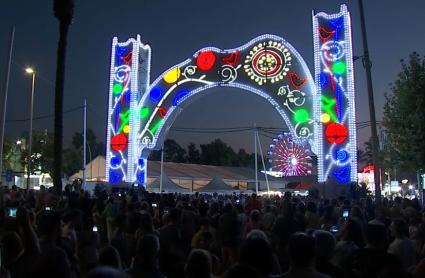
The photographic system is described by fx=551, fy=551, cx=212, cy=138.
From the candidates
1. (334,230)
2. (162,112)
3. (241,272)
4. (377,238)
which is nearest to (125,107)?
(162,112)

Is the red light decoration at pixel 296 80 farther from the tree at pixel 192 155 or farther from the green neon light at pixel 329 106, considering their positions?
the tree at pixel 192 155

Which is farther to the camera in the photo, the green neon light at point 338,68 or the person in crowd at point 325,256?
the green neon light at point 338,68

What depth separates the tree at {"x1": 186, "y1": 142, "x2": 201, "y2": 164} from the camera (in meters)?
121

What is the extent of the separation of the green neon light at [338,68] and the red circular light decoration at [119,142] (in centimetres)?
1404

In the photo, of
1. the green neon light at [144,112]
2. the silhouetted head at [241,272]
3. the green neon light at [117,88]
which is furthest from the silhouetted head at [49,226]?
the green neon light at [117,88]

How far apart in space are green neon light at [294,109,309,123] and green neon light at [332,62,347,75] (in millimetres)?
2761

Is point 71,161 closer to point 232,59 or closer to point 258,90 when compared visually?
point 232,59

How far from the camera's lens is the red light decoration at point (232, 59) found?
3341 cm

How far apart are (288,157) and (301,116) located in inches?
959

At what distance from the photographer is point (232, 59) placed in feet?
110

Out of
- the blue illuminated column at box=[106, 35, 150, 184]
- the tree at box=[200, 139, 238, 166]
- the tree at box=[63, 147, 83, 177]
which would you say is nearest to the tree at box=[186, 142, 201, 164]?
the tree at box=[200, 139, 238, 166]

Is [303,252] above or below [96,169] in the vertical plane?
below

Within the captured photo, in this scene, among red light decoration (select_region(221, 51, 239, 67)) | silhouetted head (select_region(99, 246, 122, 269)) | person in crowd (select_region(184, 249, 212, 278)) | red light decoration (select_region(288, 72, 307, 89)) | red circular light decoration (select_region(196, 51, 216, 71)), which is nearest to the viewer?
person in crowd (select_region(184, 249, 212, 278))

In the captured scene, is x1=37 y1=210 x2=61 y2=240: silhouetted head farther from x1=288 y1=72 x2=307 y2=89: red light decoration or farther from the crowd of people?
x1=288 y1=72 x2=307 y2=89: red light decoration
